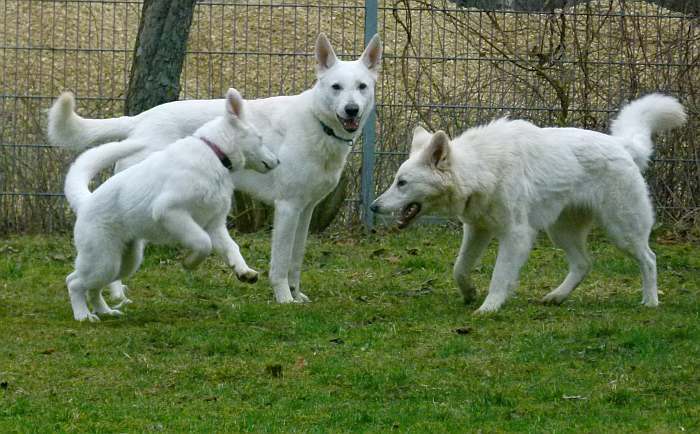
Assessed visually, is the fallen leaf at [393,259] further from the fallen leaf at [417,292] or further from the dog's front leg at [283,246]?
the dog's front leg at [283,246]

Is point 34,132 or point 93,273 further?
point 34,132

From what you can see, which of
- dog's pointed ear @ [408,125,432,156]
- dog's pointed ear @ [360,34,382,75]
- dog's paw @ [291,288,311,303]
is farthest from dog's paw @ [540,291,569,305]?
dog's pointed ear @ [360,34,382,75]

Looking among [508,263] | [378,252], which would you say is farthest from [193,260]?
[378,252]

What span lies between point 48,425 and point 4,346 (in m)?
1.64

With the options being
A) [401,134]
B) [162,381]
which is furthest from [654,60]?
[162,381]

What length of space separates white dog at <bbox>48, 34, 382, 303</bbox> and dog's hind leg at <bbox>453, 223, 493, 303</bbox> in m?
1.07

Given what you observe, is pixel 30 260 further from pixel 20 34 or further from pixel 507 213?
pixel 507 213

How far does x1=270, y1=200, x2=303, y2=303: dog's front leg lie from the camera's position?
796 cm

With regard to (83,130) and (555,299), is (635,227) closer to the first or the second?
(555,299)

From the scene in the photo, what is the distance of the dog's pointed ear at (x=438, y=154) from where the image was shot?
7402 mm

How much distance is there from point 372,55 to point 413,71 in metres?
3.27

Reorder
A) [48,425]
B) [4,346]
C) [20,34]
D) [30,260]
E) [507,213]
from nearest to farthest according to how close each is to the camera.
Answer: [48,425] < [4,346] < [507,213] < [30,260] < [20,34]

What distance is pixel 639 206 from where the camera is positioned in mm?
7711

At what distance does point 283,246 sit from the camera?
798 cm
